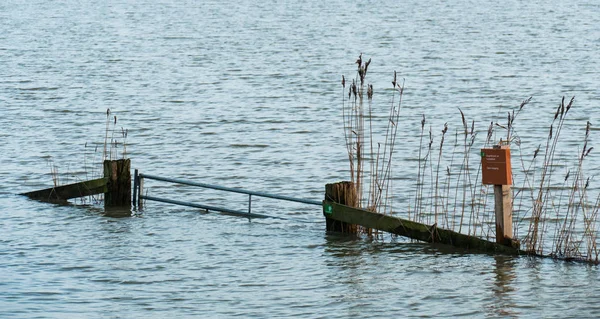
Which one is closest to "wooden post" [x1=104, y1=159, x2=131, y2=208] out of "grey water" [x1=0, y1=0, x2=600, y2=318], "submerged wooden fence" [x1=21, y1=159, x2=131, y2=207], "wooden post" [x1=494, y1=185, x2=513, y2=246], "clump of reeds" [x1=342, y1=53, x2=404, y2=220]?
"submerged wooden fence" [x1=21, y1=159, x2=131, y2=207]

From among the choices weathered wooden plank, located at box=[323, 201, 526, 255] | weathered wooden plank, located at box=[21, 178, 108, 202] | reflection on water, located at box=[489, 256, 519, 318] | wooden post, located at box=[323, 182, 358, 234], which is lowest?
reflection on water, located at box=[489, 256, 519, 318]

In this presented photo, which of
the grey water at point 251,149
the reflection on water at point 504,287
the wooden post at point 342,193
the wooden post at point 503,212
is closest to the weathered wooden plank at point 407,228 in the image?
the wooden post at point 342,193

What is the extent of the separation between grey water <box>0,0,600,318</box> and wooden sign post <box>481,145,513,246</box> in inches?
19.9

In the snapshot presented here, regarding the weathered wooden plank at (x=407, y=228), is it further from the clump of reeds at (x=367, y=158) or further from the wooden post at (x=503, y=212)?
the clump of reeds at (x=367, y=158)

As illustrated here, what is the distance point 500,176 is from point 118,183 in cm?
533

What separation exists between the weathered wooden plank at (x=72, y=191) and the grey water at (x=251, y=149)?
0.65 ft

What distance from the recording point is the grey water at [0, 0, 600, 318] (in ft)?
34.8

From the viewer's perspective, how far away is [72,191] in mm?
15023

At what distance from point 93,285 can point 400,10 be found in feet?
183

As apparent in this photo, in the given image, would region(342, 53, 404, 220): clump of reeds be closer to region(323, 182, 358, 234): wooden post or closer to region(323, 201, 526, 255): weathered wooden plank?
region(323, 182, 358, 234): wooden post

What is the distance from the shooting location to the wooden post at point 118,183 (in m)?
14.4

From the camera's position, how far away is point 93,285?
1098 centimetres

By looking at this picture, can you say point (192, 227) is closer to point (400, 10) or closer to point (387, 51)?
point (387, 51)

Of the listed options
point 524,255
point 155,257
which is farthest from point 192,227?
point 524,255
